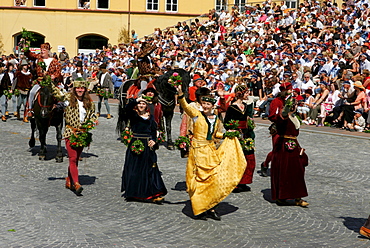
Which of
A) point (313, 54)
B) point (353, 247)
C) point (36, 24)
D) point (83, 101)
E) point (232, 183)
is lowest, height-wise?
point (353, 247)

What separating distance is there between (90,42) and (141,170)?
43291 mm

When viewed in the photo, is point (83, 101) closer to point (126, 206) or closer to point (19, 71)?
point (126, 206)

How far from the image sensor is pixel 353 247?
25.9ft

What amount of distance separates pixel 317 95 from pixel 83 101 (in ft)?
41.3

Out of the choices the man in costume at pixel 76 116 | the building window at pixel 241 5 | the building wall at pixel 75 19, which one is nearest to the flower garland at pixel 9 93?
the man in costume at pixel 76 116

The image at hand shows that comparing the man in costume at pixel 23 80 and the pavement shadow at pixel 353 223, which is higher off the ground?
the man in costume at pixel 23 80

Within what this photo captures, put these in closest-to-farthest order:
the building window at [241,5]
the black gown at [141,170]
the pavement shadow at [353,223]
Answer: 1. the pavement shadow at [353,223]
2. the black gown at [141,170]
3. the building window at [241,5]

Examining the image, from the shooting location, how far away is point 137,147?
32.6 ft

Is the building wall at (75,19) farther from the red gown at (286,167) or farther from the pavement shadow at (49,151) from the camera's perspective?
the red gown at (286,167)

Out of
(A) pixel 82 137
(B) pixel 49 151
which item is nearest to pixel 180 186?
(A) pixel 82 137

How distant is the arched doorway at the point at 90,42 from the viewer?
169ft

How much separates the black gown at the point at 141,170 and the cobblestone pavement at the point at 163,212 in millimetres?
226

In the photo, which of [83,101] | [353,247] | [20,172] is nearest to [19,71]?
[20,172]

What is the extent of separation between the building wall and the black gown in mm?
41232
